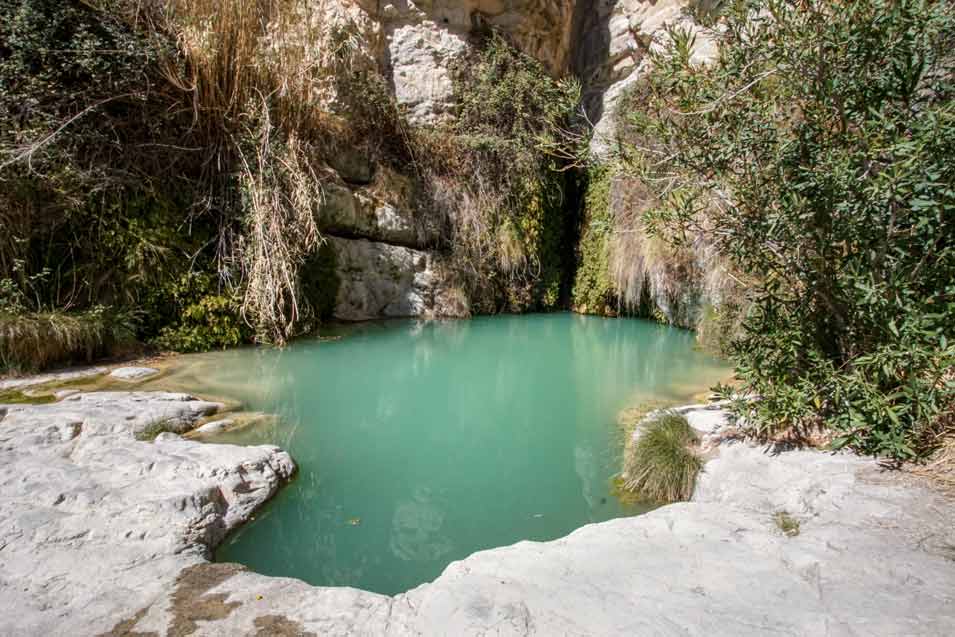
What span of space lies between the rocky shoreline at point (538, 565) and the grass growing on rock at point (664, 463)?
0.08m

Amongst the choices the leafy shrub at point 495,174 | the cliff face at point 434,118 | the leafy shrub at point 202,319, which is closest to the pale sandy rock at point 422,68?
the cliff face at point 434,118

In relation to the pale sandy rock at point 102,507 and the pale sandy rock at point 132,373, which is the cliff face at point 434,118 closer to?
the pale sandy rock at point 132,373

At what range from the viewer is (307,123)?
20.4 feet

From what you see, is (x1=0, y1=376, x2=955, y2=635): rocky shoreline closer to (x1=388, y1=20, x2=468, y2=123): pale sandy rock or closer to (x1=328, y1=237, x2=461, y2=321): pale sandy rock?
(x1=328, y1=237, x2=461, y2=321): pale sandy rock

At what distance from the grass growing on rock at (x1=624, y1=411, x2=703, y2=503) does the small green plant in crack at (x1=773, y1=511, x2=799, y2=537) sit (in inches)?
19.2

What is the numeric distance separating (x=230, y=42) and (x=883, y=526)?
20.2ft

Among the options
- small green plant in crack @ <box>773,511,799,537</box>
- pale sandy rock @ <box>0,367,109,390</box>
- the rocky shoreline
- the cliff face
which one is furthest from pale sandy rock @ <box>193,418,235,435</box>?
the cliff face

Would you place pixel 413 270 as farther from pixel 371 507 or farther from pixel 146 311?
pixel 371 507

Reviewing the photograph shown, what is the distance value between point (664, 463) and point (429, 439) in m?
1.30

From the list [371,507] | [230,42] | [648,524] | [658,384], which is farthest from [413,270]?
[648,524]

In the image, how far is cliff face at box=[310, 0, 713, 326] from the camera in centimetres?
701

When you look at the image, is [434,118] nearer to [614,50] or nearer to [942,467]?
[614,50]

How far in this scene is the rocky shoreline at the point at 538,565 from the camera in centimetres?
134

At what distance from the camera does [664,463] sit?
244 cm
